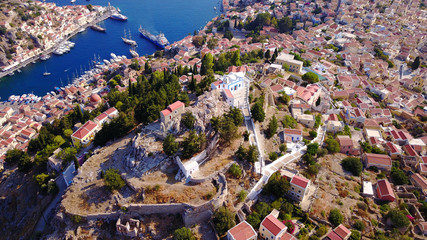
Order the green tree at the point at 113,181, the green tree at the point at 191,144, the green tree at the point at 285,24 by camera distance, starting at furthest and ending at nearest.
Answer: the green tree at the point at 285,24 < the green tree at the point at 191,144 < the green tree at the point at 113,181

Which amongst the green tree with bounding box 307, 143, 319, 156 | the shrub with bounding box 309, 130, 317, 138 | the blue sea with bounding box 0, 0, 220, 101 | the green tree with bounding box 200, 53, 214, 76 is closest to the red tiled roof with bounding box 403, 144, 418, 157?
the shrub with bounding box 309, 130, 317, 138

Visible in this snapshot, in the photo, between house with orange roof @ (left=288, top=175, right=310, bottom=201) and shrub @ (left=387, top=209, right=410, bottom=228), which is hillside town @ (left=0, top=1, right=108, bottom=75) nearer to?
house with orange roof @ (left=288, top=175, right=310, bottom=201)

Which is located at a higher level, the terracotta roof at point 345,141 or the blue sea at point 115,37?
the terracotta roof at point 345,141

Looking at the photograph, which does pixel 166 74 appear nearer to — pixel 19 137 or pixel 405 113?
pixel 19 137

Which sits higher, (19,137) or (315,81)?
(315,81)

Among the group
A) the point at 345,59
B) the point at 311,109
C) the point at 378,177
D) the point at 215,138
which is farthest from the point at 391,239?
the point at 345,59

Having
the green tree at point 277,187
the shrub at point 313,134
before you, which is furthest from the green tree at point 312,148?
the green tree at point 277,187

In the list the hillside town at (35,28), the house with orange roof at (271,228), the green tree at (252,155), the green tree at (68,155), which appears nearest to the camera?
the house with orange roof at (271,228)

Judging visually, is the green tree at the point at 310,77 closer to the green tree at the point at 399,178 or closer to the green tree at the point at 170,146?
the green tree at the point at 399,178
